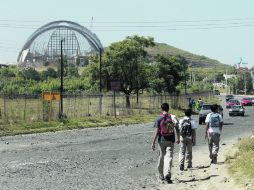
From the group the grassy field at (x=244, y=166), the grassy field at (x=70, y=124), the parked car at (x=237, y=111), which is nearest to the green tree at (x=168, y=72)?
the parked car at (x=237, y=111)

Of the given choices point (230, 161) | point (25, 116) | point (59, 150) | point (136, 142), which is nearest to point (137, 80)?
point (25, 116)

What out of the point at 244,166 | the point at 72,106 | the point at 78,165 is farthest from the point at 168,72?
the point at 244,166

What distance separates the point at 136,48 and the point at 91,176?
2263 inches

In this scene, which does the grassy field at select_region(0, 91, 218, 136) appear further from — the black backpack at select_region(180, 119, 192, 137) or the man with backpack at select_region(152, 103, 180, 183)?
the man with backpack at select_region(152, 103, 180, 183)

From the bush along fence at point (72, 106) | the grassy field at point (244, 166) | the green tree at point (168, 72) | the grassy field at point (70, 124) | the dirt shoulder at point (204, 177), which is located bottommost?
the grassy field at point (70, 124)

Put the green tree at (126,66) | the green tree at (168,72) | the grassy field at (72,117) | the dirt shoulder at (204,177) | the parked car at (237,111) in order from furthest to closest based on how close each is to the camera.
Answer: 1. the green tree at (168,72)
2. the green tree at (126,66)
3. the parked car at (237,111)
4. the grassy field at (72,117)
5. the dirt shoulder at (204,177)

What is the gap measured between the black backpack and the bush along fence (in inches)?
932

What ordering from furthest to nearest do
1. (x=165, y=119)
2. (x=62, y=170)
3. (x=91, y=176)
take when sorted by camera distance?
(x=62, y=170)
(x=91, y=176)
(x=165, y=119)

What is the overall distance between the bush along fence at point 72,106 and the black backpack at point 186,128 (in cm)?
2368

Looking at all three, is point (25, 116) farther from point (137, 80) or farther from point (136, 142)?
point (137, 80)

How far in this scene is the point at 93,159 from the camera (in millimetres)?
19531

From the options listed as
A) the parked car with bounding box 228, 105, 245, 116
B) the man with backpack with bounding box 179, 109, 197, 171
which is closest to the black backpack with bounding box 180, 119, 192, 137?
the man with backpack with bounding box 179, 109, 197, 171

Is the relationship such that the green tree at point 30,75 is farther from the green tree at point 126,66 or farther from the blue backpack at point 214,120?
the blue backpack at point 214,120

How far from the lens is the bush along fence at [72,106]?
40.1 meters
